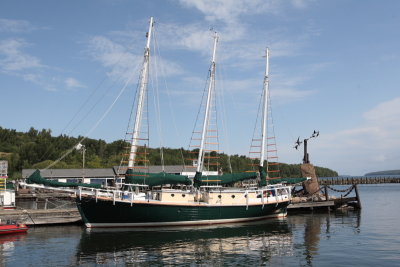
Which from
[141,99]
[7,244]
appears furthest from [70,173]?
[7,244]

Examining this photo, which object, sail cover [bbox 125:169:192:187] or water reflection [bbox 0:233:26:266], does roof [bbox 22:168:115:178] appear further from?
water reflection [bbox 0:233:26:266]

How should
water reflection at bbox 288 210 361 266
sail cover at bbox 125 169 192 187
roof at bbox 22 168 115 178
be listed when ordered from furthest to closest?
roof at bbox 22 168 115 178, sail cover at bbox 125 169 192 187, water reflection at bbox 288 210 361 266

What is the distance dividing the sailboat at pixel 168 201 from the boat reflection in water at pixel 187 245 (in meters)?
1.19

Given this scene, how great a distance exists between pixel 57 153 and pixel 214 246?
12023 centimetres

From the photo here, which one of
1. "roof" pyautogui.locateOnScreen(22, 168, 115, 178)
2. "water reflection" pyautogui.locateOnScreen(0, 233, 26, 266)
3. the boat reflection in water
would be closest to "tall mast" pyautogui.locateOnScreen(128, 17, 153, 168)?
the boat reflection in water

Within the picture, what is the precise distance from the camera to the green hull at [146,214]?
3559 cm

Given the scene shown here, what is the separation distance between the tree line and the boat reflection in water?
6798 centimetres

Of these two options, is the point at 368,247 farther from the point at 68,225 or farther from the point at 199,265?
the point at 68,225

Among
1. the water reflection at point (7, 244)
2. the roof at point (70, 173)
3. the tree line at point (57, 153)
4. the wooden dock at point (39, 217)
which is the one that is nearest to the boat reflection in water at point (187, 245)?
the water reflection at point (7, 244)

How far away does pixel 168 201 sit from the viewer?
37406mm

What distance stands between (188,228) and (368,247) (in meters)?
17.2

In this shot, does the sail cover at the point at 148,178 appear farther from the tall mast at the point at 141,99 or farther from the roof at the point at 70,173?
the roof at the point at 70,173

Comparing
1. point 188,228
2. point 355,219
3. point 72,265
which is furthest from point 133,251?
point 355,219

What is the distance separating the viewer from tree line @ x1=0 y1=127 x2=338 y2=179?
399ft
